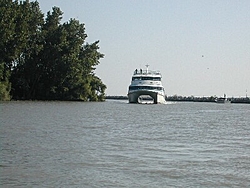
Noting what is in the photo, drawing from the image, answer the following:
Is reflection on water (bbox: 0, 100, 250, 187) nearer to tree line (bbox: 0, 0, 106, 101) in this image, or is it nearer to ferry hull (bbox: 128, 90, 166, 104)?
tree line (bbox: 0, 0, 106, 101)

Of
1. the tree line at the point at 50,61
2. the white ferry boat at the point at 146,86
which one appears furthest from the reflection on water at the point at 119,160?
the white ferry boat at the point at 146,86

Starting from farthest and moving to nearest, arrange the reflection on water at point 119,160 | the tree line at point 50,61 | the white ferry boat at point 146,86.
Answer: the white ferry boat at point 146,86 → the tree line at point 50,61 → the reflection on water at point 119,160

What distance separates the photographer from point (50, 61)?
86.8 m

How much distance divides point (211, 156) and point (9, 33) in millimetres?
56888

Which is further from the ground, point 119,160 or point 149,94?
point 149,94

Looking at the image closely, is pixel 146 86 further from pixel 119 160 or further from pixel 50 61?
pixel 119 160

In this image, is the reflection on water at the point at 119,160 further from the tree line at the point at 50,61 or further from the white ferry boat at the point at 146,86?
the white ferry boat at the point at 146,86

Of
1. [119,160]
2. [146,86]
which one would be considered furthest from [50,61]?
[119,160]

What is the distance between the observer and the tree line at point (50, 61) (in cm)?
8331

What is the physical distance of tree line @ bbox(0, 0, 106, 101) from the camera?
83312mm

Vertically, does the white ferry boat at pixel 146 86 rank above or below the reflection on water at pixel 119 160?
above

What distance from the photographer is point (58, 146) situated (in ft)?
71.3

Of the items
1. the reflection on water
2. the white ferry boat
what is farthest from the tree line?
the reflection on water

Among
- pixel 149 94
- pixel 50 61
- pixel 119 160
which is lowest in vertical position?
pixel 119 160
